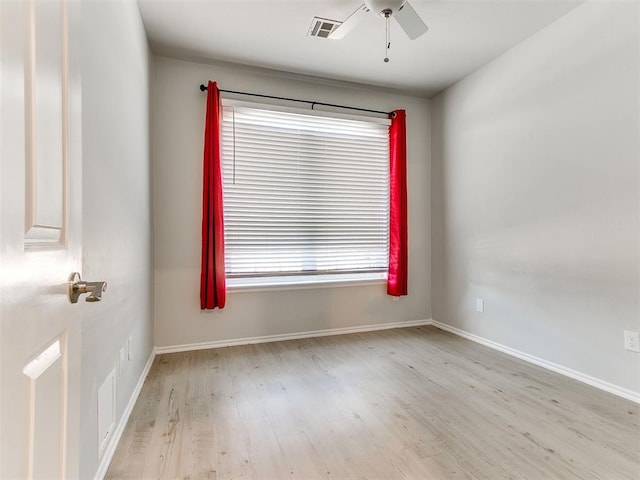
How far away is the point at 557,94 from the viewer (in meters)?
2.61

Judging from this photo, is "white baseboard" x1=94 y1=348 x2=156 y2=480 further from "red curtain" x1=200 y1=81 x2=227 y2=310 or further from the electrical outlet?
the electrical outlet

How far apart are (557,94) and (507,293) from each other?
1.69m

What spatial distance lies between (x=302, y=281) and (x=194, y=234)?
1180 mm

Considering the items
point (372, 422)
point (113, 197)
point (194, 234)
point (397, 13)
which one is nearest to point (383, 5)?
point (397, 13)

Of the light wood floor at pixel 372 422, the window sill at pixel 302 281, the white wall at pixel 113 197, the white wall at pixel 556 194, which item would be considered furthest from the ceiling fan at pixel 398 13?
the light wood floor at pixel 372 422

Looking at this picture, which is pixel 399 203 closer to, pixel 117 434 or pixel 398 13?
pixel 398 13

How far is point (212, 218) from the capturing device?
305 cm

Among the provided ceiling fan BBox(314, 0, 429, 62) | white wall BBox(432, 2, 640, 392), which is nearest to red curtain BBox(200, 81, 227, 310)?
ceiling fan BBox(314, 0, 429, 62)

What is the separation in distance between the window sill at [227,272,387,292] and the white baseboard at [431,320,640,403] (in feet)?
3.54

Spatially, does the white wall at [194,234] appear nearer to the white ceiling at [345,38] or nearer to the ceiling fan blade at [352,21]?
the white ceiling at [345,38]

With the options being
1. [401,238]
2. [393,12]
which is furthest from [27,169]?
[401,238]

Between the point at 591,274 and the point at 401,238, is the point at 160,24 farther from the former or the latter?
the point at 591,274

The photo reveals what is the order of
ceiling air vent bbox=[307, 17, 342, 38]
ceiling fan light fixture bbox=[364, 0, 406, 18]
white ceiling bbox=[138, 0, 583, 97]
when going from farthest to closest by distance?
1. ceiling air vent bbox=[307, 17, 342, 38]
2. white ceiling bbox=[138, 0, 583, 97]
3. ceiling fan light fixture bbox=[364, 0, 406, 18]

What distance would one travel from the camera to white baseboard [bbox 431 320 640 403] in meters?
2.20
